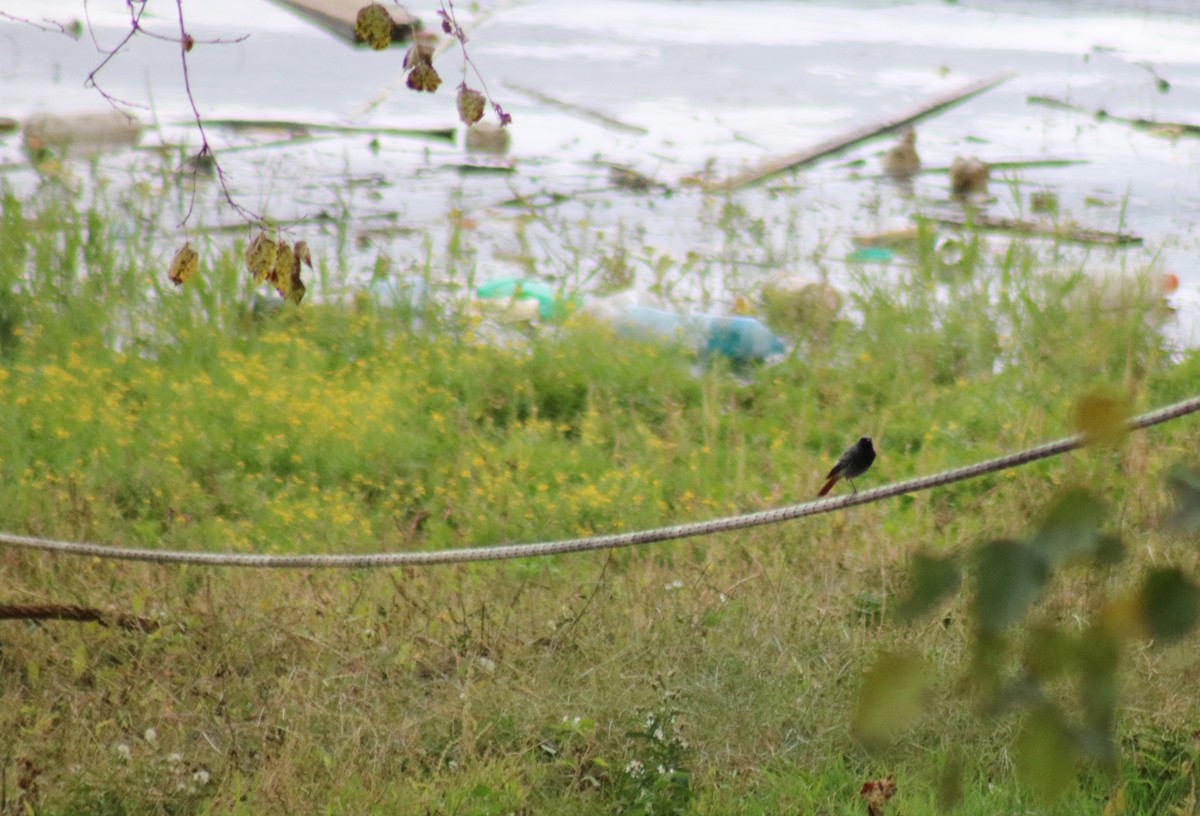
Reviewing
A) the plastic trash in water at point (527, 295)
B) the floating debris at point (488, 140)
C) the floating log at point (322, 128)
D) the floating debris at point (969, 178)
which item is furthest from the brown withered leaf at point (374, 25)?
the floating log at point (322, 128)

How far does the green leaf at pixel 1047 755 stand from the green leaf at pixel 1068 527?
0.08m

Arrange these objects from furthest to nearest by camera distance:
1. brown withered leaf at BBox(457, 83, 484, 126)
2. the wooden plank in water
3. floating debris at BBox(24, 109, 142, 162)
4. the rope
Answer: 1. the wooden plank in water
2. floating debris at BBox(24, 109, 142, 162)
3. brown withered leaf at BBox(457, 83, 484, 126)
4. the rope

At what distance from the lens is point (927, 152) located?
383 inches

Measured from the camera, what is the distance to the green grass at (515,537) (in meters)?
2.64

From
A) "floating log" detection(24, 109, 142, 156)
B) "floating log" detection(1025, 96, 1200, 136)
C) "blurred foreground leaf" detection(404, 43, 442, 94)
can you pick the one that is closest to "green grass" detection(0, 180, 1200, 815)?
"blurred foreground leaf" detection(404, 43, 442, 94)

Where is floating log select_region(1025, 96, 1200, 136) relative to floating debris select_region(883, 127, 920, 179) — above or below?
above

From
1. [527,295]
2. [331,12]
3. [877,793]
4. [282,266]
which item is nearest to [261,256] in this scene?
[282,266]

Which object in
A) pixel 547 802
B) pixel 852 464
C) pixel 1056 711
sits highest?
pixel 1056 711

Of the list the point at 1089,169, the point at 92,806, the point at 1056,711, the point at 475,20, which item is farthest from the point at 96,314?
the point at 475,20

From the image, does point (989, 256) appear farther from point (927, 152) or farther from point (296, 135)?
point (296, 135)

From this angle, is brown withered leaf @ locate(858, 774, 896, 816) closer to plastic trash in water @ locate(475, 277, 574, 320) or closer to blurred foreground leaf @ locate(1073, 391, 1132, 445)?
blurred foreground leaf @ locate(1073, 391, 1132, 445)

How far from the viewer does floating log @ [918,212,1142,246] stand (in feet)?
23.1

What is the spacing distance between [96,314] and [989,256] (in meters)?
4.37

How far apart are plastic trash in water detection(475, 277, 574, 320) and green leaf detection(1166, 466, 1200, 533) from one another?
5.25 meters
